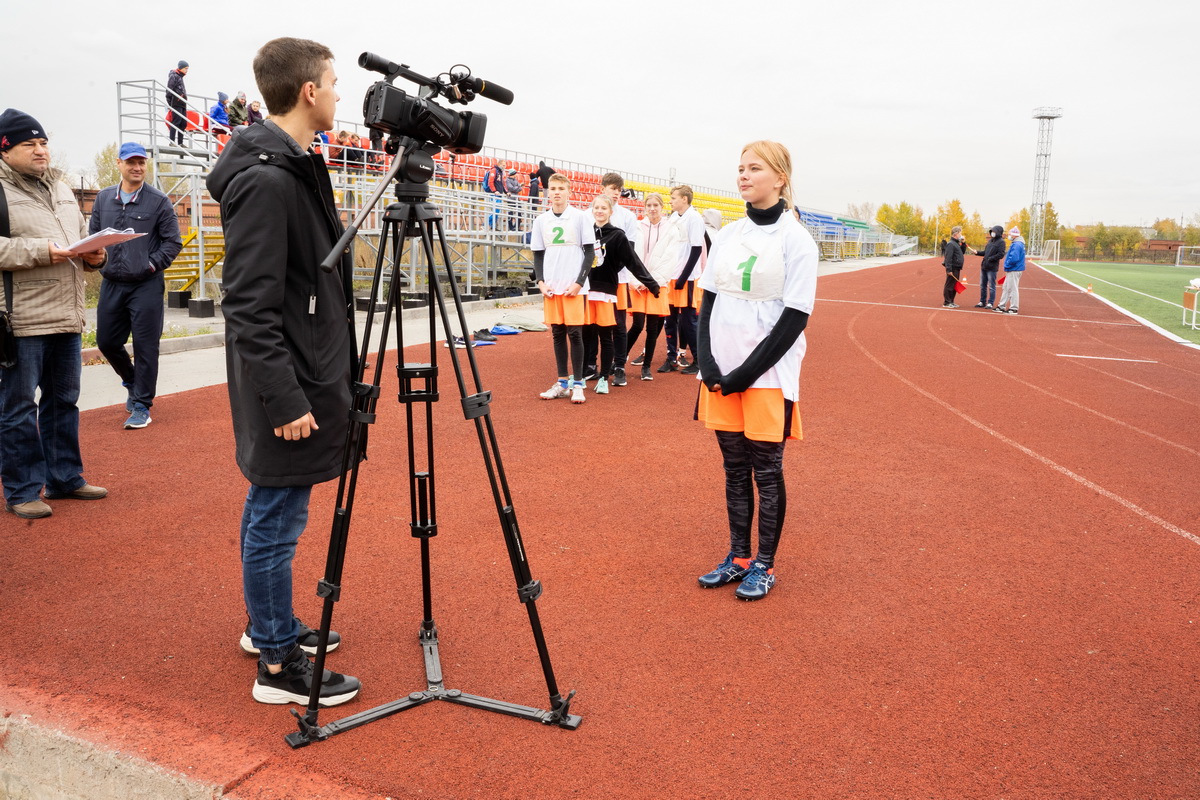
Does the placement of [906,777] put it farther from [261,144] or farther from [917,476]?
[917,476]

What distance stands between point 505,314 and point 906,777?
1356cm

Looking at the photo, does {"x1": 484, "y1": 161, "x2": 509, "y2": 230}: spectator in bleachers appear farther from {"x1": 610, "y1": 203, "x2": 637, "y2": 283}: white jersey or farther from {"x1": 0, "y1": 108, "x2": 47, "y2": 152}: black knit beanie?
{"x1": 0, "y1": 108, "x2": 47, "y2": 152}: black knit beanie

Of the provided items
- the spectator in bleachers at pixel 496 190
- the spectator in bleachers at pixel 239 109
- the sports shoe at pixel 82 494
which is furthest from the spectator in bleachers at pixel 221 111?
the sports shoe at pixel 82 494

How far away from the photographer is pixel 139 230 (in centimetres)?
666

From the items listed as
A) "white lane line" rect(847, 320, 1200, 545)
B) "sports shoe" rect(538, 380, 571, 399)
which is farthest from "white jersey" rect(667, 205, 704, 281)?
"white lane line" rect(847, 320, 1200, 545)

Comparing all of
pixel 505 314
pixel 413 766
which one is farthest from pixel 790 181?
pixel 505 314

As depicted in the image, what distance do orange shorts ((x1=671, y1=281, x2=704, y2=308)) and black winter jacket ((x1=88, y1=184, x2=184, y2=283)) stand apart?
509 centimetres

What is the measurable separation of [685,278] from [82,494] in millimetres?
5924

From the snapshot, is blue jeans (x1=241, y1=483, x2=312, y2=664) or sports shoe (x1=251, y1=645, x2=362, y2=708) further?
A: sports shoe (x1=251, y1=645, x2=362, y2=708)

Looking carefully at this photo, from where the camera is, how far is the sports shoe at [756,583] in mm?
4043

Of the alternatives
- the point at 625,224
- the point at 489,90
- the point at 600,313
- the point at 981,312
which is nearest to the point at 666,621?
the point at 489,90

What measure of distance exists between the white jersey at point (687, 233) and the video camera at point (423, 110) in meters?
6.39

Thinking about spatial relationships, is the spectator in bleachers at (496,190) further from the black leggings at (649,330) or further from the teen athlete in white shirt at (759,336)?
the teen athlete in white shirt at (759,336)

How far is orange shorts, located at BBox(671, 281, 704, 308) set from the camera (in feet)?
31.7
